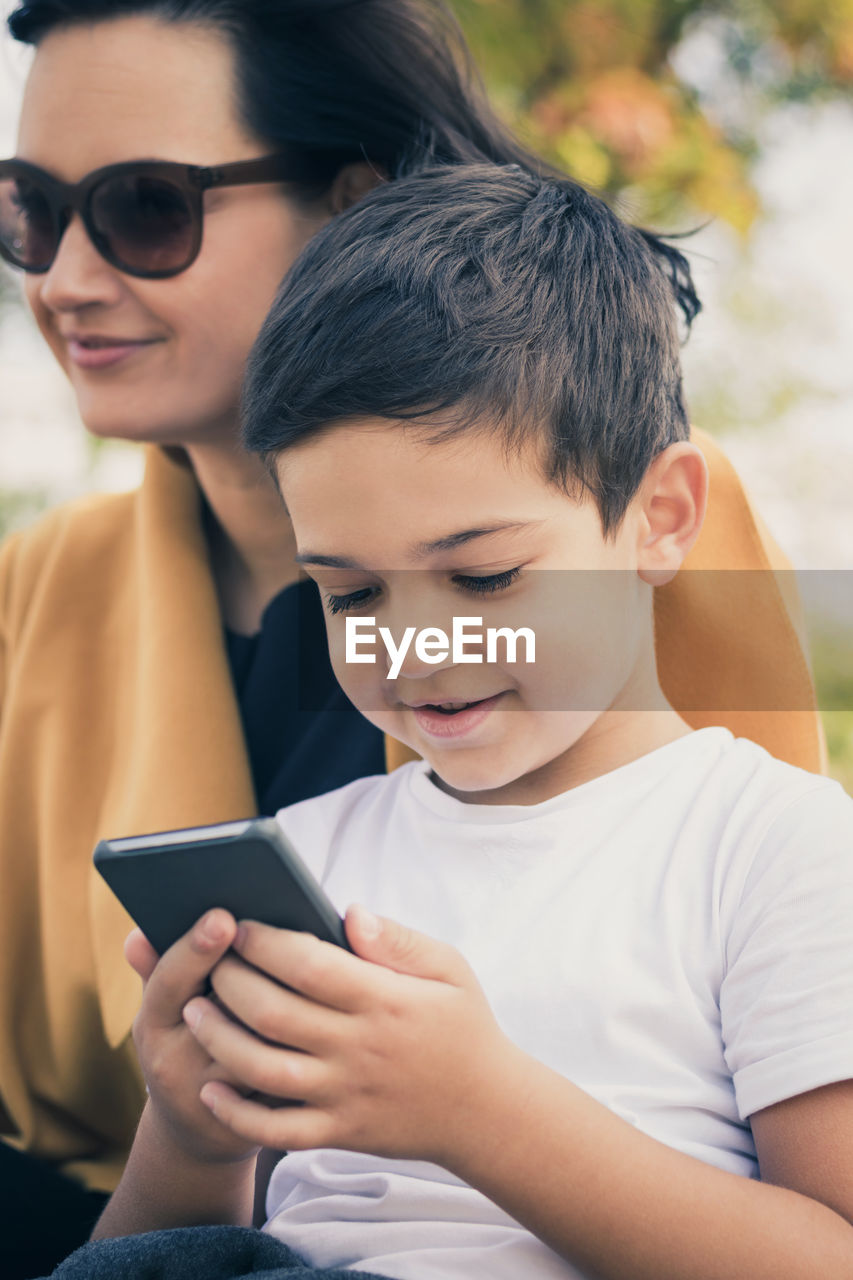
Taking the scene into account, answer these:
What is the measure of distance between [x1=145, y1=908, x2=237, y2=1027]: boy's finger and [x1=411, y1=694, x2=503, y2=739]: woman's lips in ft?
1.24

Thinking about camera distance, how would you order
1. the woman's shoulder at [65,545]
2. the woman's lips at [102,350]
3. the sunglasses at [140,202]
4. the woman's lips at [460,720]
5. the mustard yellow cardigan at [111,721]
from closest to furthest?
1. the woman's lips at [460,720]
2. the mustard yellow cardigan at [111,721]
3. the sunglasses at [140,202]
4. the woman's lips at [102,350]
5. the woman's shoulder at [65,545]

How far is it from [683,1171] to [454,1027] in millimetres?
252

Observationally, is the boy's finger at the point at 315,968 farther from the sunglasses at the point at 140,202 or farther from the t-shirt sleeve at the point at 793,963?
the sunglasses at the point at 140,202

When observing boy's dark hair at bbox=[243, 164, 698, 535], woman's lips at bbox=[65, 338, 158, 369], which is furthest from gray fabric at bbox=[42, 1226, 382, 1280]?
woman's lips at bbox=[65, 338, 158, 369]

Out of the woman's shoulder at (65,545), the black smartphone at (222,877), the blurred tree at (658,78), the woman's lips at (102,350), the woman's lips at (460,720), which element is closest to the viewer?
the black smartphone at (222,877)

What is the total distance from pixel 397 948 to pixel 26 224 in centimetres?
145

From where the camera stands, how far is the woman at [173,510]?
189 centimetres

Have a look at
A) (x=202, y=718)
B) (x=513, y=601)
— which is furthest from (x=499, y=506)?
(x=202, y=718)

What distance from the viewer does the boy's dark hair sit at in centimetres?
130

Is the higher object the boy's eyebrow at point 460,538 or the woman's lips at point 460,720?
the boy's eyebrow at point 460,538

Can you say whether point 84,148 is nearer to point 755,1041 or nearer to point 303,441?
point 303,441

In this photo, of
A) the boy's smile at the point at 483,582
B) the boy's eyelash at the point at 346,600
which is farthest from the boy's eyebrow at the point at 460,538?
the boy's eyelash at the point at 346,600

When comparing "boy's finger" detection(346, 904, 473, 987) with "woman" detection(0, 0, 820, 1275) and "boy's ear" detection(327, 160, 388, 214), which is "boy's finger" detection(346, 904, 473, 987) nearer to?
"woman" detection(0, 0, 820, 1275)

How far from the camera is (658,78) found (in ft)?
19.5
